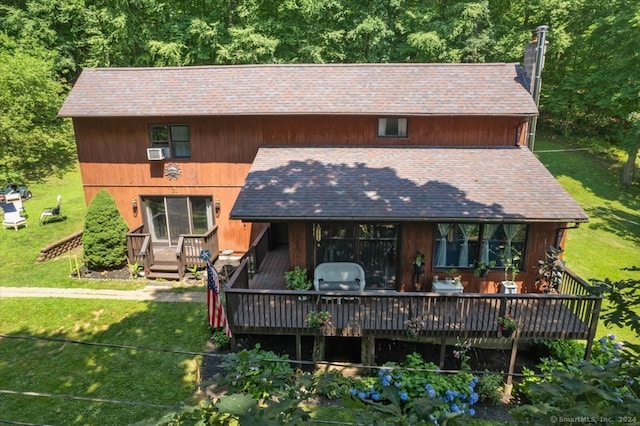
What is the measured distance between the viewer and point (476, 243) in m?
10.1

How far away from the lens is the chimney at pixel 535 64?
12.2m

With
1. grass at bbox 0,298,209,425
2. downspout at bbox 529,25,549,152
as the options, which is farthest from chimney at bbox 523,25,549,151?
grass at bbox 0,298,209,425

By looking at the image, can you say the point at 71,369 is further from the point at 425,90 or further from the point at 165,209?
the point at 425,90

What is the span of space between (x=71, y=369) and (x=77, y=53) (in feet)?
102

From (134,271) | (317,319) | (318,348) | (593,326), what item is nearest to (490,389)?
(593,326)

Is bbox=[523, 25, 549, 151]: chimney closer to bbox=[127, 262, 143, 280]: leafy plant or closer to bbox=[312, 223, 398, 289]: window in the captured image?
bbox=[312, 223, 398, 289]: window

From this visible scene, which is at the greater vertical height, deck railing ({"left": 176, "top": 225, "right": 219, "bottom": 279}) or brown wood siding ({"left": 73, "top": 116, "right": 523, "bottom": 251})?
brown wood siding ({"left": 73, "top": 116, "right": 523, "bottom": 251})

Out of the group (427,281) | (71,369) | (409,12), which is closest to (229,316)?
(71,369)

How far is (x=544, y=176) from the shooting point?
10797mm

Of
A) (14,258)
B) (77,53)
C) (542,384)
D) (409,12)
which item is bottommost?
(14,258)

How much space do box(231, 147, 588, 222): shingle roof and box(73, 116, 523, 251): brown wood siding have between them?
0.53 meters

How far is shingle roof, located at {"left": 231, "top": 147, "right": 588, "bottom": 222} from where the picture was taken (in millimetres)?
9359

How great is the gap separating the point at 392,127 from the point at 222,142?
5.81 metres

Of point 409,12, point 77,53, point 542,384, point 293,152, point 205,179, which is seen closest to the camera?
point 542,384
